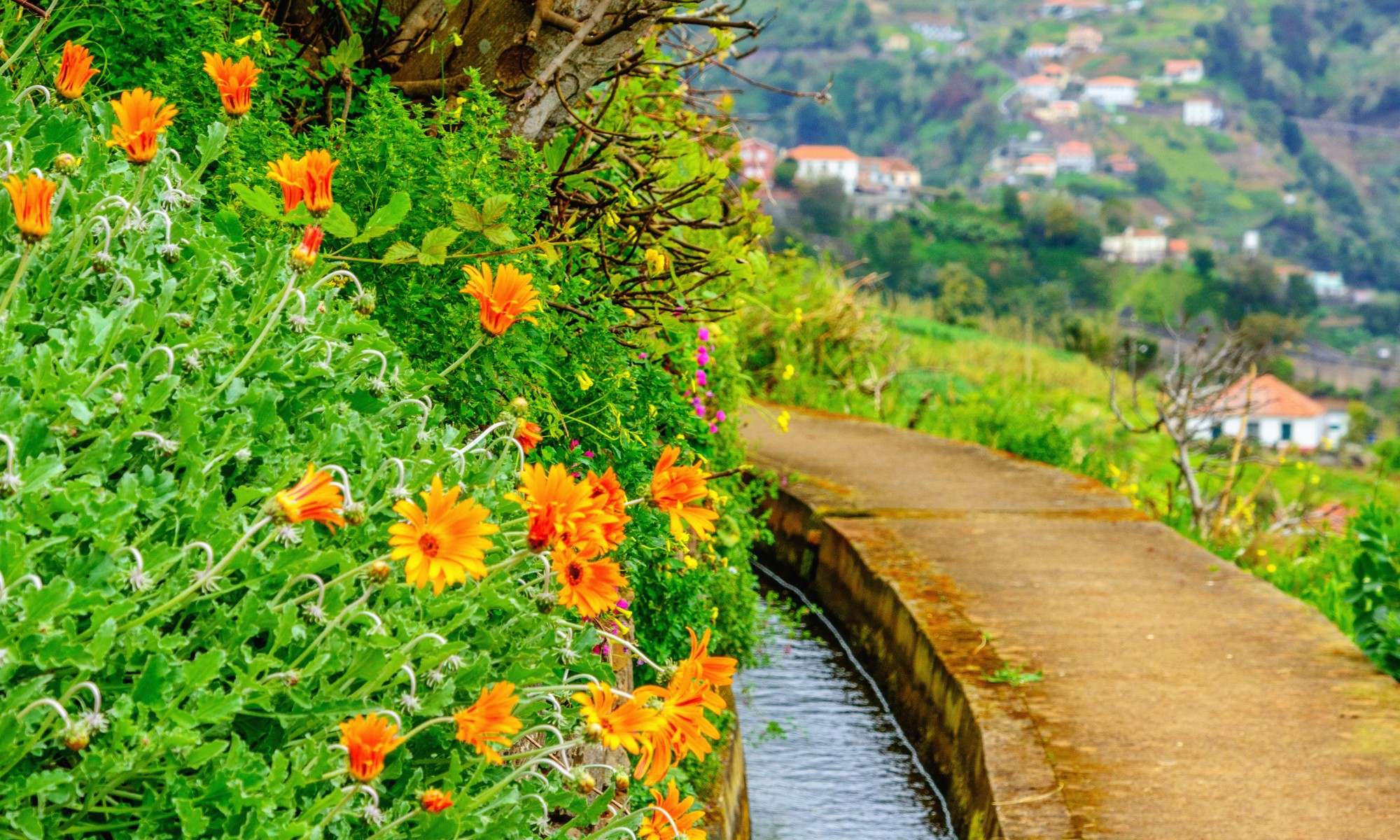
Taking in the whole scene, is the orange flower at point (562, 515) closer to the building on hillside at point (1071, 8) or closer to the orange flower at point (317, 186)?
the orange flower at point (317, 186)

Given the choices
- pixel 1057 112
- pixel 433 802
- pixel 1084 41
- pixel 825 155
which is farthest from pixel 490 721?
pixel 1084 41

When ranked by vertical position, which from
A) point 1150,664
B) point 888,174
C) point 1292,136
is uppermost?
point 1292,136

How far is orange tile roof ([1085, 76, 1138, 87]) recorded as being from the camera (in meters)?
109

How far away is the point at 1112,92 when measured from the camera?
4304 inches

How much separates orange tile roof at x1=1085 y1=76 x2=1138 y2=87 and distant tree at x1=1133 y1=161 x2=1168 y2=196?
2148 centimetres

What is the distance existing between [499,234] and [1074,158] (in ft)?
315

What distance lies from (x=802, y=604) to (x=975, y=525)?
87 cm

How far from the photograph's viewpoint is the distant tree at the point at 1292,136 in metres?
93.2

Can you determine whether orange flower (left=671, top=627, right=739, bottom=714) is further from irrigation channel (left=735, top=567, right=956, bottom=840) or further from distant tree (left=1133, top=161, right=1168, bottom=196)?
distant tree (left=1133, top=161, right=1168, bottom=196)

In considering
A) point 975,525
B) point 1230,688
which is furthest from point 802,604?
point 1230,688

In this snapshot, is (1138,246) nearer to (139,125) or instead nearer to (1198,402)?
(1198,402)

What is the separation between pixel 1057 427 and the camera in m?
8.23

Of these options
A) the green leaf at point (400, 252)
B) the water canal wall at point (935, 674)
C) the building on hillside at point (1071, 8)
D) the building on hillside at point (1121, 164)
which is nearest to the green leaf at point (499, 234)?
the green leaf at point (400, 252)

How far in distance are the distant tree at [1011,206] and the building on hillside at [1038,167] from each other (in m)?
25.1
